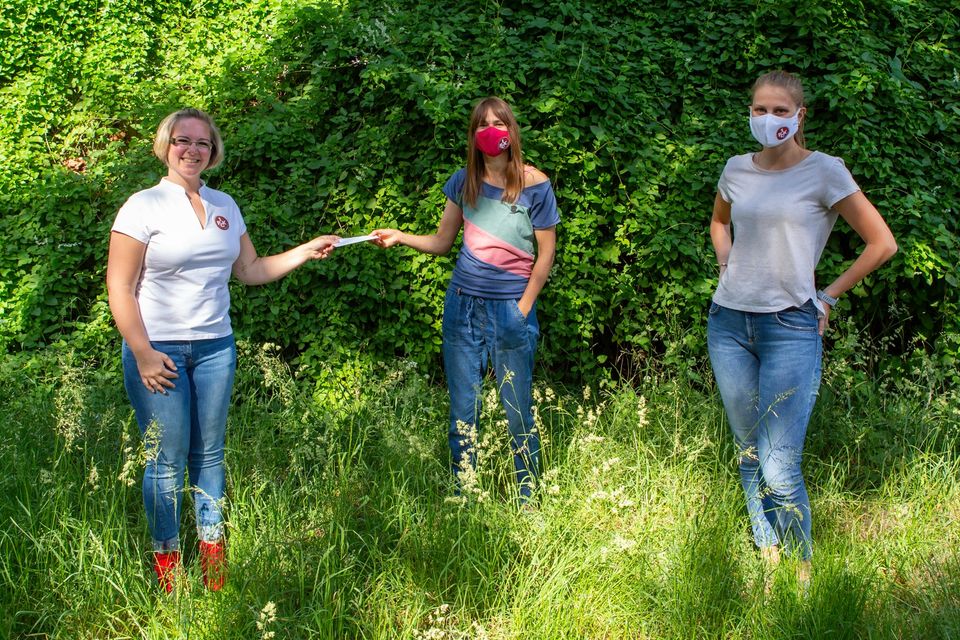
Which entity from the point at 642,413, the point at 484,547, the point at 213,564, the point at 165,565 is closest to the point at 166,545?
the point at 165,565

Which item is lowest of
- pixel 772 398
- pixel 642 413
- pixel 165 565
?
pixel 165 565

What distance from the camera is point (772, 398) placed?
3.31 metres

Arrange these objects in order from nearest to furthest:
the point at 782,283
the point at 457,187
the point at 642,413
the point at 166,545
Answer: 1. the point at 782,283
2. the point at 166,545
3. the point at 642,413
4. the point at 457,187

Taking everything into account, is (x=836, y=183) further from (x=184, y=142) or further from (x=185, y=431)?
(x=185, y=431)

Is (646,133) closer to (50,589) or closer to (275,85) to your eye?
(275,85)

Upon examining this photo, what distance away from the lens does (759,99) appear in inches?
130

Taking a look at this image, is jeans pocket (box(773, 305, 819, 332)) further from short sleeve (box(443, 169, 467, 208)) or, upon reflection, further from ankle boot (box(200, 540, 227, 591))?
ankle boot (box(200, 540, 227, 591))

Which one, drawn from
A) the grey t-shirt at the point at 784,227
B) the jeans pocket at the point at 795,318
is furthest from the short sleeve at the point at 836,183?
the jeans pocket at the point at 795,318

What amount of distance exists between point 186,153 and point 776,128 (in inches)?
88.8

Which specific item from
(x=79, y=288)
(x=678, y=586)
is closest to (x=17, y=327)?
(x=79, y=288)

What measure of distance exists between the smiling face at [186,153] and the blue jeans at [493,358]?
1.27 meters

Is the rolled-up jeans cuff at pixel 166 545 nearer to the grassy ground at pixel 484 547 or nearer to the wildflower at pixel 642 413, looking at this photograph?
the grassy ground at pixel 484 547

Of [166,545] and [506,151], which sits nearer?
[166,545]

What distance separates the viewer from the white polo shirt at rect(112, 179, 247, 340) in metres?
3.18
